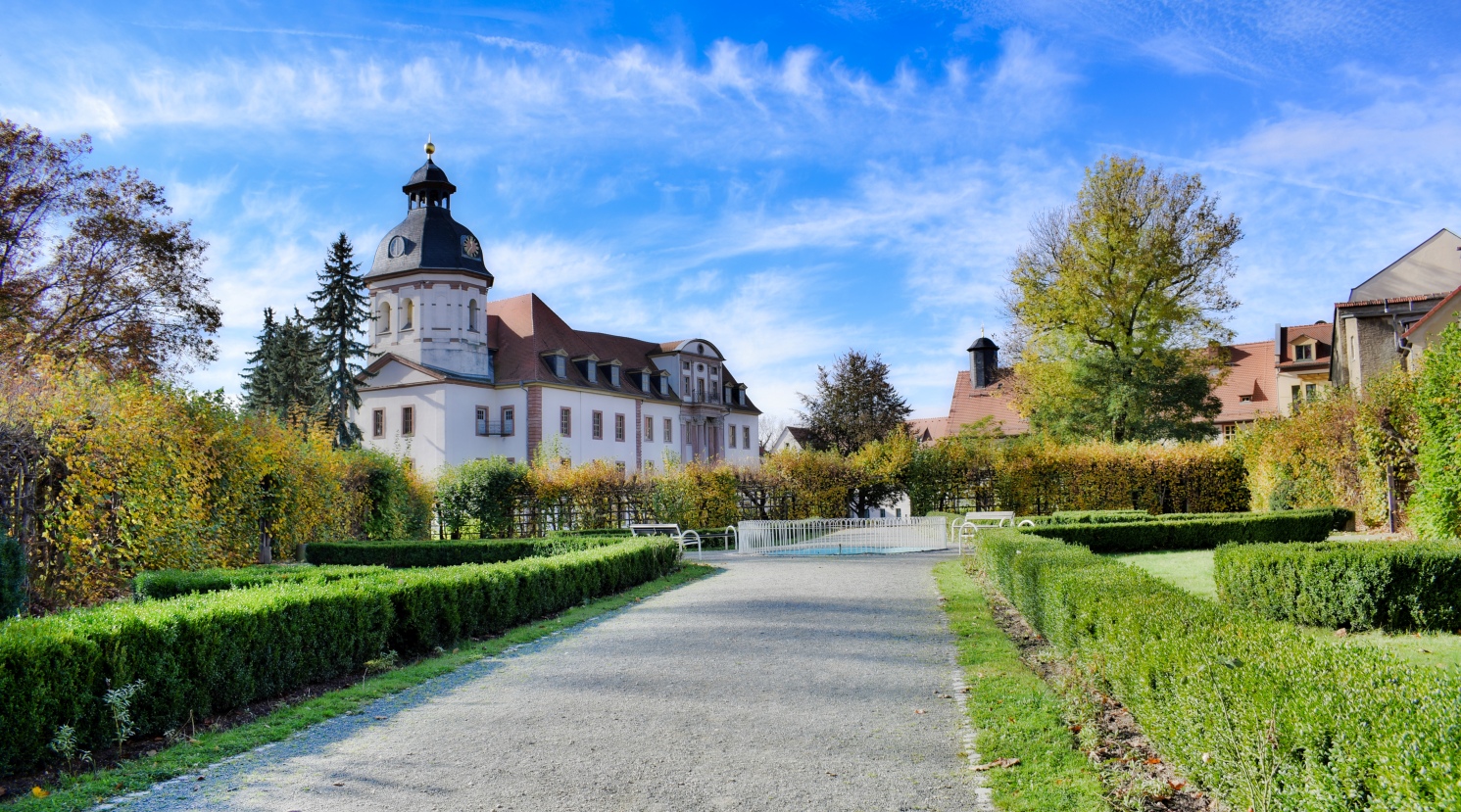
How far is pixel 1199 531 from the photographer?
63.8ft

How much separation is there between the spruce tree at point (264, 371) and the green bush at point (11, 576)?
33.6 metres

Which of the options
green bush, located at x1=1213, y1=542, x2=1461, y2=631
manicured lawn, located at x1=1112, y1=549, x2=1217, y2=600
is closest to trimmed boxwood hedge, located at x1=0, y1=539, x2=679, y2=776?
manicured lawn, located at x1=1112, y1=549, x2=1217, y2=600

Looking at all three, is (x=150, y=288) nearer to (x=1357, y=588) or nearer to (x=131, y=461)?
(x=131, y=461)

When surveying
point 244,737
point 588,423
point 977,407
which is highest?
point 977,407

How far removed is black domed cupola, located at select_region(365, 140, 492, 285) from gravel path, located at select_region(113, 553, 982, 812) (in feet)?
123

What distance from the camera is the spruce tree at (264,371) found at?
43438mm

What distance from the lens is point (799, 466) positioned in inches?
1166

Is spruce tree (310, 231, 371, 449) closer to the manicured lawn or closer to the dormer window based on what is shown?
the dormer window

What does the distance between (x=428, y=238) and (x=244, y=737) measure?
41.1 meters

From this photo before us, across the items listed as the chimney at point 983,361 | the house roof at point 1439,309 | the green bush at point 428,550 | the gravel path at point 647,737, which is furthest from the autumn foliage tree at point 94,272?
the chimney at point 983,361

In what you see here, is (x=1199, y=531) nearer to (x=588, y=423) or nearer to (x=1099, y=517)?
(x=1099, y=517)

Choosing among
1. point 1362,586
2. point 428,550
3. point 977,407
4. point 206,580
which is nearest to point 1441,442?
point 1362,586

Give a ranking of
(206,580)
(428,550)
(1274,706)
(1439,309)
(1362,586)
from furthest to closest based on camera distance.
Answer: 1. (1439,309)
2. (428,550)
3. (206,580)
4. (1362,586)
5. (1274,706)

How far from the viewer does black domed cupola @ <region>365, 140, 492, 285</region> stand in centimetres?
4397
